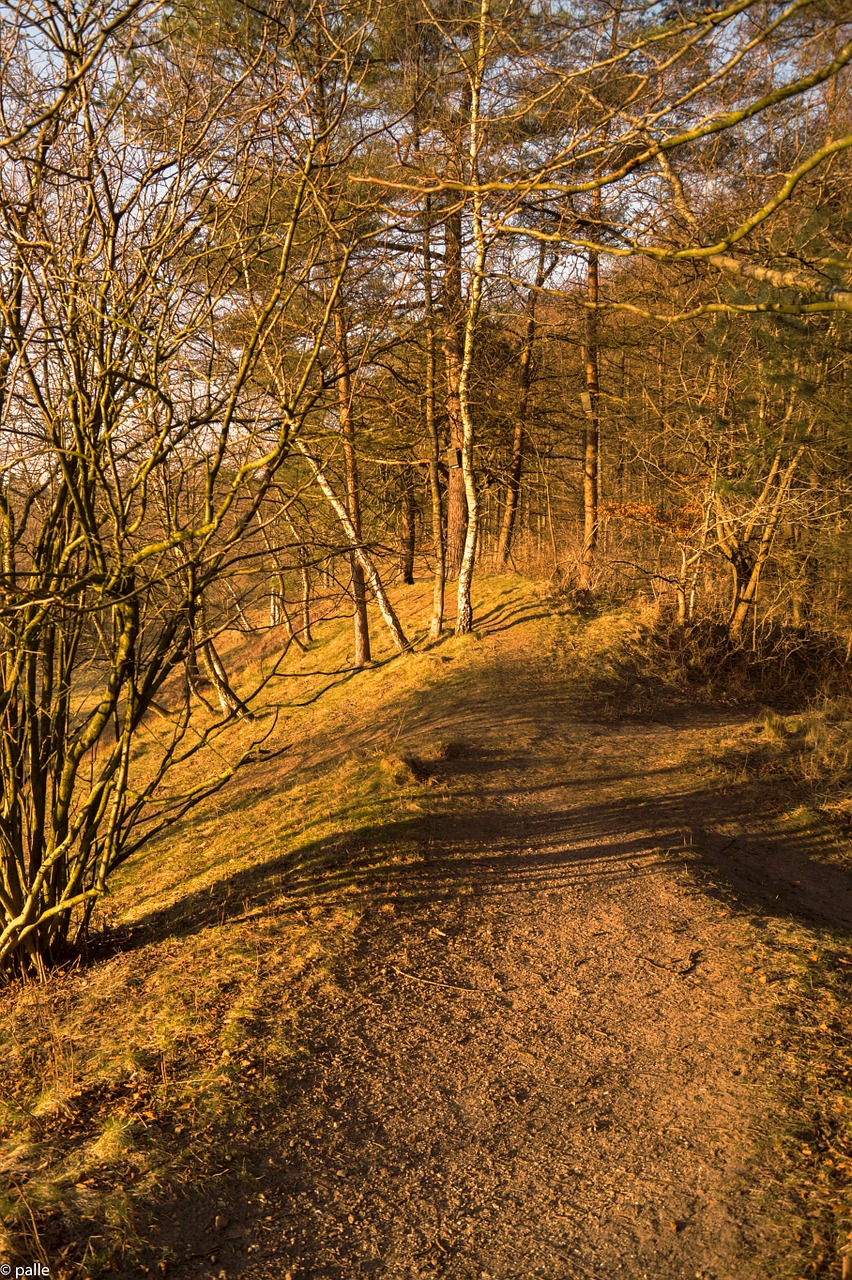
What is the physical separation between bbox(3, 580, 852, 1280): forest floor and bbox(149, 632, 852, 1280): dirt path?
16 millimetres

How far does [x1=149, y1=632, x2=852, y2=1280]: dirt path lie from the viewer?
326cm

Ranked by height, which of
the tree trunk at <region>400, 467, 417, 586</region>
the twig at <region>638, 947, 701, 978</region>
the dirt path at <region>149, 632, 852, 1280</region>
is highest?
the tree trunk at <region>400, 467, 417, 586</region>

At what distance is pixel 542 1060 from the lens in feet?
14.7

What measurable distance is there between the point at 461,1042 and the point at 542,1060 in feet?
1.44

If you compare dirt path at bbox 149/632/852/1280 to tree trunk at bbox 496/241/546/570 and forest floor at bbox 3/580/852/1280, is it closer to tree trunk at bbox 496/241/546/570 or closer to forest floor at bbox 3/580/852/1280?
forest floor at bbox 3/580/852/1280

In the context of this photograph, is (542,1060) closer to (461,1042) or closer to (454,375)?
(461,1042)

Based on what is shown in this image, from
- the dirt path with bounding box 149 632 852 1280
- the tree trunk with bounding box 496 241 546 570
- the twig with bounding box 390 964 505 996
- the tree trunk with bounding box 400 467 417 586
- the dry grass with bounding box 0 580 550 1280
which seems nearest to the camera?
the dirt path with bounding box 149 632 852 1280

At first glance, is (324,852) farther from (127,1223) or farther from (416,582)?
(416,582)

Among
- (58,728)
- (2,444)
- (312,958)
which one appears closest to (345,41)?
(2,444)

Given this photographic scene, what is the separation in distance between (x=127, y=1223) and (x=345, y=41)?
236 inches

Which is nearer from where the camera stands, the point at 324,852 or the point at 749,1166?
the point at 749,1166

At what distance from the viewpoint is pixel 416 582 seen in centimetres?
2112

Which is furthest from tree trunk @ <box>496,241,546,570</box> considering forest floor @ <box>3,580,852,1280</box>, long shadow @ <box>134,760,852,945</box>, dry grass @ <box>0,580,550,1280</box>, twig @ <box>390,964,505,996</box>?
twig @ <box>390,964,505,996</box>

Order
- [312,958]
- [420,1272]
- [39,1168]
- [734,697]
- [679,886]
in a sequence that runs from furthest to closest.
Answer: [734,697] < [679,886] < [312,958] < [39,1168] < [420,1272]
